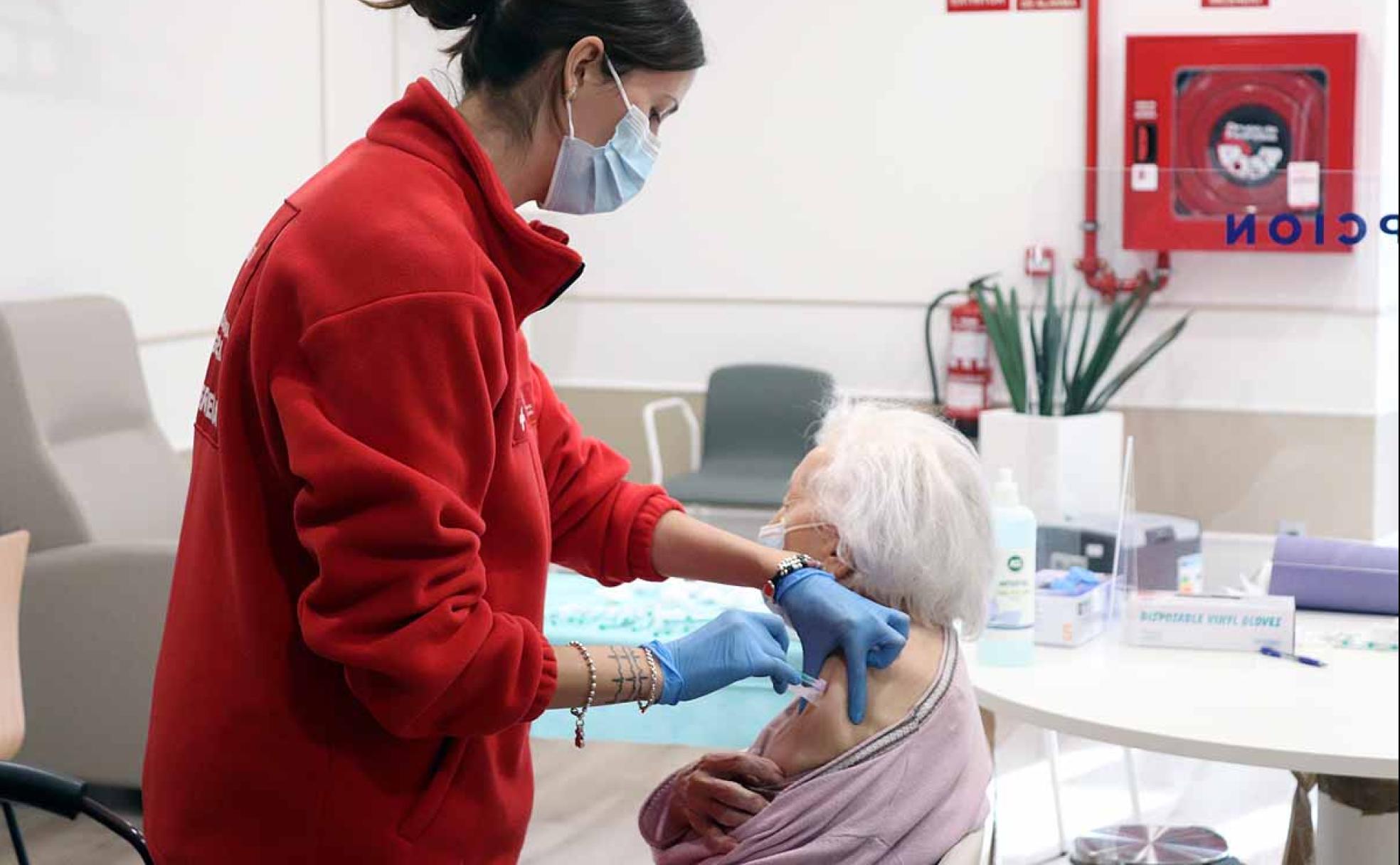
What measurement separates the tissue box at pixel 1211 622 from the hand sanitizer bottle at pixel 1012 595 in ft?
0.58

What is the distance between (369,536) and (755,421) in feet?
14.0

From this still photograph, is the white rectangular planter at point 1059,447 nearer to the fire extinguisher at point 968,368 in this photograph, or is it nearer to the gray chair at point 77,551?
the fire extinguisher at point 968,368

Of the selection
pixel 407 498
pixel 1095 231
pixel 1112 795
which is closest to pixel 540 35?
pixel 407 498

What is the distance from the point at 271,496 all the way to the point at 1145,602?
1382 millimetres

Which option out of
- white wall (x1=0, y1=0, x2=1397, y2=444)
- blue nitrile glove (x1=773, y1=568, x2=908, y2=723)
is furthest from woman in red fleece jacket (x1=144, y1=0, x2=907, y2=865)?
white wall (x1=0, y1=0, x2=1397, y2=444)

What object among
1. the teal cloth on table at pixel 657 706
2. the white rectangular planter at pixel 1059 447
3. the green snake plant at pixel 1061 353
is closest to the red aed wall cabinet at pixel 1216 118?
the green snake plant at pixel 1061 353

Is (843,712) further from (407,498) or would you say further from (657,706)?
(657,706)

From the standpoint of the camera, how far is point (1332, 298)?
4.93 metres

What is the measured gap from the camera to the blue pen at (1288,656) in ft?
6.59

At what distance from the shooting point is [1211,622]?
2.13 m

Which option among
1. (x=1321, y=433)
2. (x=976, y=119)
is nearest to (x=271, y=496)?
(x=1321, y=433)

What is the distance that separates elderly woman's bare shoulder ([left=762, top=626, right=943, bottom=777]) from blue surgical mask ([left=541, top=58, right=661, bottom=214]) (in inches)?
20.8

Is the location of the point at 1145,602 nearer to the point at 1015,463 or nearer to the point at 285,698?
the point at 285,698

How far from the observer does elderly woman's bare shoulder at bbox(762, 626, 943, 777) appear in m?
1.60
